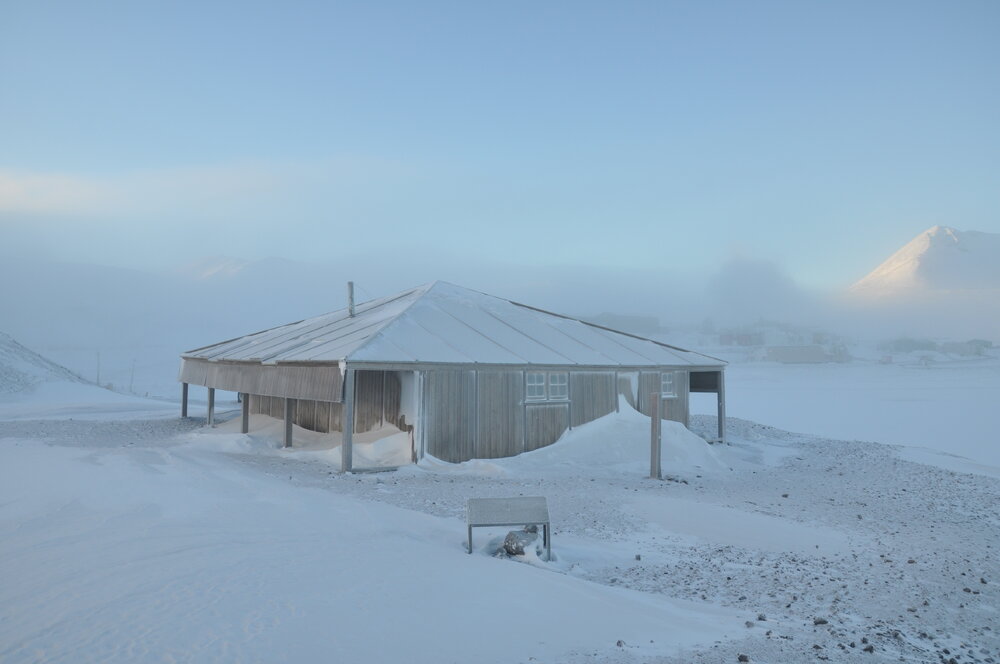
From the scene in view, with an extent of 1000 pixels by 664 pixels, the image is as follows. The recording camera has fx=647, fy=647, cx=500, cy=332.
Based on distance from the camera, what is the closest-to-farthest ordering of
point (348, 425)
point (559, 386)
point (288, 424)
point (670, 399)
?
point (348, 425) < point (559, 386) < point (288, 424) < point (670, 399)

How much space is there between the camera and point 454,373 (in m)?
15.9

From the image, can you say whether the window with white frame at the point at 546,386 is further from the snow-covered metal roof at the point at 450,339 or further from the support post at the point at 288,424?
the support post at the point at 288,424

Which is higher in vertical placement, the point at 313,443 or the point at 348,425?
the point at 348,425

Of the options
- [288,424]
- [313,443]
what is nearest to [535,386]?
[313,443]

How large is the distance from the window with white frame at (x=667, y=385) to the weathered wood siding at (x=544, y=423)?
14.7 ft

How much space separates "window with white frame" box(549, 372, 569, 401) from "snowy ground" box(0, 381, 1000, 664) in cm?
300

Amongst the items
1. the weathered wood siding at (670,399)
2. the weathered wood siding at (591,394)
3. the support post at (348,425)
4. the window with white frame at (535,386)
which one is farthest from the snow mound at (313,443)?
the weathered wood siding at (670,399)

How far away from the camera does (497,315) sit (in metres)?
20.8

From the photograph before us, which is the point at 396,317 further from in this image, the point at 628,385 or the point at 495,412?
the point at 628,385

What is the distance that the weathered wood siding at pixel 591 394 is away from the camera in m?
18.2

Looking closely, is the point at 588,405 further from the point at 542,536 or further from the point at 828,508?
the point at 542,536

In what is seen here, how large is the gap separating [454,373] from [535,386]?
8.41 ft

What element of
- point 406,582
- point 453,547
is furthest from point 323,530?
point 406,582

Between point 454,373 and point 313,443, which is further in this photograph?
point 313,443
